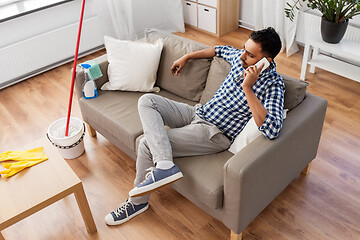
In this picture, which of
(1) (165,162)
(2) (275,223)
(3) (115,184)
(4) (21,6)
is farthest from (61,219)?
(4) (21,6)

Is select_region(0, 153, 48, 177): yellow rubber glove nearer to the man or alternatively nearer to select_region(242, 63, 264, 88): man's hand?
the man

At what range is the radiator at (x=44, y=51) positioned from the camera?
3562mm

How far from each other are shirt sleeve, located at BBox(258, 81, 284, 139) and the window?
2.66 metres

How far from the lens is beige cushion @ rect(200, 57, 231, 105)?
2281 mm

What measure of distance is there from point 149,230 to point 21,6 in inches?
107

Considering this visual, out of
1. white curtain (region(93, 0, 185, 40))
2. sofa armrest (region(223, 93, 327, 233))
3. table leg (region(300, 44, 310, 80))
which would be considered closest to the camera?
sofa armrest (region(223, 93, 327, 233))

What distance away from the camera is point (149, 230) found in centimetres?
215

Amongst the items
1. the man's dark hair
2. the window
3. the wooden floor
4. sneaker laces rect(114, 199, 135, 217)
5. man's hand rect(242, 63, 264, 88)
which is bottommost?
the wooden floor

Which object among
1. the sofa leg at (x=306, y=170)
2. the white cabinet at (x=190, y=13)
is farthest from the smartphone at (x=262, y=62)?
the white cabinet at (x=190, y=13)

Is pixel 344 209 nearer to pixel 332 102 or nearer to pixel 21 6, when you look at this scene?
pixel 332 102

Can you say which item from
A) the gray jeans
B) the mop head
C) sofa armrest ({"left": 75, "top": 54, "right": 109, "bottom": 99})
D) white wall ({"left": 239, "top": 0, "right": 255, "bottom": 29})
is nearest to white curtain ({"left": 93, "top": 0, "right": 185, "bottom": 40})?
white wall ({"left": 239, "top": 0, "right": 255, "bottom": 29})

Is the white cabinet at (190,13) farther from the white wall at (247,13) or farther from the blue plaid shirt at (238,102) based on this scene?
the blue plaid shirt at (238,102)

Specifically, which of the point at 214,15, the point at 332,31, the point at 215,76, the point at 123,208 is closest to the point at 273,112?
the point at 215,76

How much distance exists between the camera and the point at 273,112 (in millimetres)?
1824
